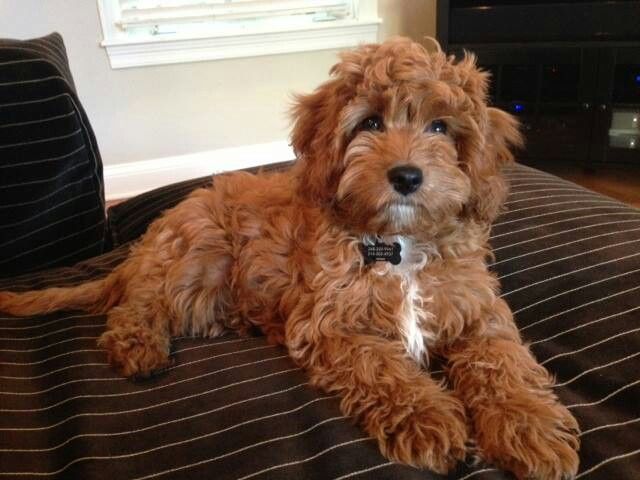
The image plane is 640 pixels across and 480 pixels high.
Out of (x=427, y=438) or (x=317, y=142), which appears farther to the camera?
(x=317, y=142)

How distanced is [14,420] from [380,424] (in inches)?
32.8

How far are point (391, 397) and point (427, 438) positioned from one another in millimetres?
130

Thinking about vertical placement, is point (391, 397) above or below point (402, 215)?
below

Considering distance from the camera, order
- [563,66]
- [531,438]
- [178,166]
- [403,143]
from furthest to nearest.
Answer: [178,166] < [563,66] < [403,143] < [531,438]

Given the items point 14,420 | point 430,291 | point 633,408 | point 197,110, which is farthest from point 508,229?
point 197,110

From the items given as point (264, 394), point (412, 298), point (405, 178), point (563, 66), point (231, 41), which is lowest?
point (264, 394)

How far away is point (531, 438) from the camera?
119cm

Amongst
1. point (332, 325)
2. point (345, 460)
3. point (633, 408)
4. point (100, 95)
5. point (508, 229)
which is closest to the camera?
point (345, 460)

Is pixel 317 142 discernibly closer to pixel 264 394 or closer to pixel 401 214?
pixel 401 214

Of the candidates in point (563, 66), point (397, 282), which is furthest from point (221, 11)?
point (397, 282)

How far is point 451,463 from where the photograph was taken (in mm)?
1203

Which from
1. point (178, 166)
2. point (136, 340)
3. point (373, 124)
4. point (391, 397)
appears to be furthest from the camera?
point (178, 166)

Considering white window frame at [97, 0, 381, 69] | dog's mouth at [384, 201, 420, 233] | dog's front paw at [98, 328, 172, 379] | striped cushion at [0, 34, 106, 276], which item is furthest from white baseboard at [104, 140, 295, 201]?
dog's mouth at [384, 201, 420, 233]

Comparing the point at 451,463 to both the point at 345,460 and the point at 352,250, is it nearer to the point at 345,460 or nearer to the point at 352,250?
the point at 345,460
